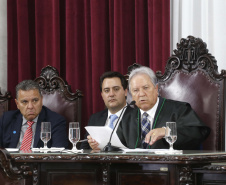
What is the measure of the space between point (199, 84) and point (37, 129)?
1343 millimetres

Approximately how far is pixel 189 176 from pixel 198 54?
1380mm

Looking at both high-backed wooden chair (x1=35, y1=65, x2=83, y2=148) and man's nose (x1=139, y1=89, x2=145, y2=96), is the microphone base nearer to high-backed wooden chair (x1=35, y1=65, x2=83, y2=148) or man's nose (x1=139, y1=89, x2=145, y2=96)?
man's nose (x1=139, y1=89, x2=145, y2=96)

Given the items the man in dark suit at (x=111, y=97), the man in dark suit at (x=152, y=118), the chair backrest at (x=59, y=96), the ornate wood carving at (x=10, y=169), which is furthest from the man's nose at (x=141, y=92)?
the ornate wood carving at (x=10, y=169)

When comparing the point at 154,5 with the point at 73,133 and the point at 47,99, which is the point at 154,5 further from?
the point at 73,133

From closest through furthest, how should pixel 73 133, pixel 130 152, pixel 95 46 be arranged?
pixel 130 152, pixel 73 133, pixel 95 46

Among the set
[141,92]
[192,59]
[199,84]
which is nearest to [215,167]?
[141,92]

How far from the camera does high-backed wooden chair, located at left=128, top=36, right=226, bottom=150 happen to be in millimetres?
3381

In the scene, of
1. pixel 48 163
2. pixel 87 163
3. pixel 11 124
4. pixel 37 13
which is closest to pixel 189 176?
pixel 87 163

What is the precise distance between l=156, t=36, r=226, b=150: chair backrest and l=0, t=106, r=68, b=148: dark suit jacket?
0.87m

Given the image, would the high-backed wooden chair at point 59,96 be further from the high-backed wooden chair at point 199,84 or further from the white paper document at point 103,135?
the white paper document at point 103,135

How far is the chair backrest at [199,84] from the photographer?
11.1 ft

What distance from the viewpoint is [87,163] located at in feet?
8.96

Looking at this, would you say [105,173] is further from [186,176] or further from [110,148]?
[186,176]

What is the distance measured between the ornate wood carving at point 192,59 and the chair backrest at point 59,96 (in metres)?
0.82
